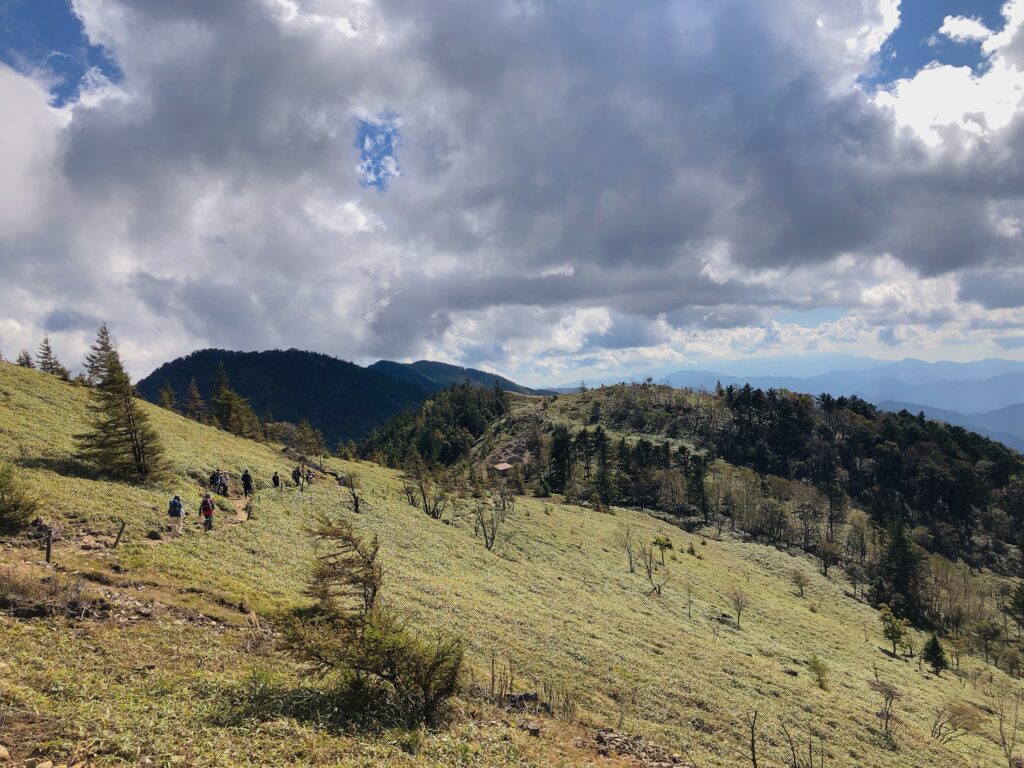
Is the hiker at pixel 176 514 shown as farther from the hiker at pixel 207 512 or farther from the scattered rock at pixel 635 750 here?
the scattered rock at pixel 635 750

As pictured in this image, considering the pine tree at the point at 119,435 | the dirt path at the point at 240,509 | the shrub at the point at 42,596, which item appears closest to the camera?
the shrub at the point at 42,596

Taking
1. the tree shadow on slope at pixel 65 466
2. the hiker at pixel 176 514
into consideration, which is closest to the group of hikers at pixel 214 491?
the hiker at pixel 176 514

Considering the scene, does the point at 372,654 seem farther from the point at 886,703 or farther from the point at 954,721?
the point at 954,721

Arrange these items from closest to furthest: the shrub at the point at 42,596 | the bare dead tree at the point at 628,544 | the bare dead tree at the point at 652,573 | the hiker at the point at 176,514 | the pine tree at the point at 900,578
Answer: the shrub at the point at 42,596, the hiker at the point at 176,514, the bare dead tree at the point at 652,573, the bare dead tree at the point at 628,544, the pine tree at the point at 900,578

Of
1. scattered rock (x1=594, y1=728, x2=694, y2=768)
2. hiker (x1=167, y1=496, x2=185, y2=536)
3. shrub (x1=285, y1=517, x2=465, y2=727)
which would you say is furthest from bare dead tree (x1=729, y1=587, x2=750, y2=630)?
hiker (x1=167, y1=496, x2=185, y2=536)

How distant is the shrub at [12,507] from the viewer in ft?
69.9

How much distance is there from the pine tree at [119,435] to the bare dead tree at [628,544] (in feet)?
166

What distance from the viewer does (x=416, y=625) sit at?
80.3ft

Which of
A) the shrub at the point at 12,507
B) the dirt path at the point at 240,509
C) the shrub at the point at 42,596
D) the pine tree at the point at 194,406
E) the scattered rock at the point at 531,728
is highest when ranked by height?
the pine tree at the point at 194,406

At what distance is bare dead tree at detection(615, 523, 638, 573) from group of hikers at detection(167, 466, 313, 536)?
39.7 metres

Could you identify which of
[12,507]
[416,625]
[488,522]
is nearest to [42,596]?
[12,507]

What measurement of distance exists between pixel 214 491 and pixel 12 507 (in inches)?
799

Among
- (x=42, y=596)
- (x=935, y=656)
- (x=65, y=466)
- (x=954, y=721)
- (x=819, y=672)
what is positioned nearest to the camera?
(x=42, y=596)

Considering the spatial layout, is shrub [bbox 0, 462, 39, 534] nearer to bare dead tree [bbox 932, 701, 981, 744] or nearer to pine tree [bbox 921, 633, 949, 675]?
bare dead tree [bbox 932, 701, 981, 744]
